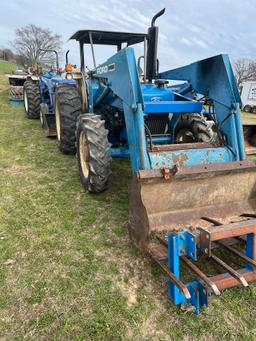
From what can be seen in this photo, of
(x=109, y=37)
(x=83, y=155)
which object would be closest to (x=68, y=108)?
(x=83, y=155)

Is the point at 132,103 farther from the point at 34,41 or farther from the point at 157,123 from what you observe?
the point at 34,41

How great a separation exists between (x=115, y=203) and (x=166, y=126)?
5.18ft

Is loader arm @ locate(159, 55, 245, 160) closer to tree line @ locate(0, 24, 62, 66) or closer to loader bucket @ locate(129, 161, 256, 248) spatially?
loader bucket @ locate(129, 161, 256, 248)

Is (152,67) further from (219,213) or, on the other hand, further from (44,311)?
(44,311)

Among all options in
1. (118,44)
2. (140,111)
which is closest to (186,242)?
(140,111)

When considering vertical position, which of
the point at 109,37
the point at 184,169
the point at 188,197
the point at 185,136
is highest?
the point at 109,37

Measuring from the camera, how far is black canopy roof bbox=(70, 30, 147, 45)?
525 centimetres

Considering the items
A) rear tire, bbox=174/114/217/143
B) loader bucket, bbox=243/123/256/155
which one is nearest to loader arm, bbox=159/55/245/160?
rear tire, bbox=174/114/217/143

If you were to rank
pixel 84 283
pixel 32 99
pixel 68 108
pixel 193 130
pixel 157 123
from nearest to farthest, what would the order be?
pixel 84 283 → pixel 193 130 → pixel 157 123 → pixel 68 108 → pixel 32 99

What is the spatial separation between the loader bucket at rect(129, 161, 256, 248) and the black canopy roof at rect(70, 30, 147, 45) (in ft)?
11.4

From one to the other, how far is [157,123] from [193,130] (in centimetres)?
64

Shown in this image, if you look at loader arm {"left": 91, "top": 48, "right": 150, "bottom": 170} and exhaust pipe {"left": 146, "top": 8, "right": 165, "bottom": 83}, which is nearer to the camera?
loader arm {"left": 91, "top": 48, "right": 150, "bottom": 170}

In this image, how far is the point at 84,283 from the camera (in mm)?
2703

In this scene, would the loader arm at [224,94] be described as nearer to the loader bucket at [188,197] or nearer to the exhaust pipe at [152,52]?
the loader bucket at [188,197]
